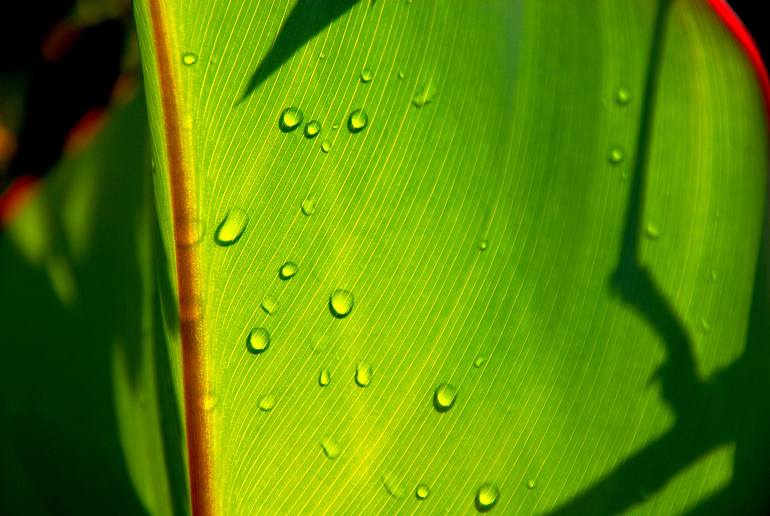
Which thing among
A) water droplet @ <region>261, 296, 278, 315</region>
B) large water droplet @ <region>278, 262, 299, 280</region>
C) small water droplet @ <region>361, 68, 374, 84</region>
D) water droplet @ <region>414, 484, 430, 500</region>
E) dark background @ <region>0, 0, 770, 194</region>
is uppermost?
dark background @ <region>0, 0, 770, 194</region>

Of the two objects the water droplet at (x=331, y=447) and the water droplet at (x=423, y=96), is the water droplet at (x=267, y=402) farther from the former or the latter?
the water droplet at (x=423, y=96)

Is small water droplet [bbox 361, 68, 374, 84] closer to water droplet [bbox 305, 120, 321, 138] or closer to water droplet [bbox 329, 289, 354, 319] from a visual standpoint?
water droplet [bbox 305, 120, 321, 138]

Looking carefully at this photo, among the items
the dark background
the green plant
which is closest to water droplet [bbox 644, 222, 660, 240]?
the green plant

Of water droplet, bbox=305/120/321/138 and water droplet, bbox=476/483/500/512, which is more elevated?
water droplet, bbox=305/120/321/138

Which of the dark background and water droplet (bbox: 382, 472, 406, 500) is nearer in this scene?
water droplet (bbox: 382, 472, 406, 500)

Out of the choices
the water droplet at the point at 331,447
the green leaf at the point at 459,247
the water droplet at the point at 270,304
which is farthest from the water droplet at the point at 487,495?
the water droplet at the point at 270,304

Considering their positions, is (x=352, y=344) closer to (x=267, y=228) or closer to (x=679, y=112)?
(x=267, y=228)

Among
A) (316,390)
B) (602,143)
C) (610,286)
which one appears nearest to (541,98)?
(602,143)
